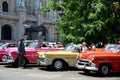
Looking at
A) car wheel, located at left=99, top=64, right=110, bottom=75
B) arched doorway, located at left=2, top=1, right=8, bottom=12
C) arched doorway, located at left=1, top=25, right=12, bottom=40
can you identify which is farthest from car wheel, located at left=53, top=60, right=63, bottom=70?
arched doorway, located at left=2, top=1, right=8, bottom=12

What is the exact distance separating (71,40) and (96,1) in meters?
3.91

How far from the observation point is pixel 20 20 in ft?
193

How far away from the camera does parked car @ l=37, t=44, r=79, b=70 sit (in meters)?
21.3

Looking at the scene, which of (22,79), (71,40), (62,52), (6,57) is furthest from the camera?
(71,40)

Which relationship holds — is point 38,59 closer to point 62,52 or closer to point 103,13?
point 62,52

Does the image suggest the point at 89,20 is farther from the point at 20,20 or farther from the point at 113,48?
the point at 20,20

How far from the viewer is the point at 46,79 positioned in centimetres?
1720

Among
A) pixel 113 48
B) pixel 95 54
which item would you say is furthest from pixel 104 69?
pixel 113 48

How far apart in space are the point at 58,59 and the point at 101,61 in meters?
3.59

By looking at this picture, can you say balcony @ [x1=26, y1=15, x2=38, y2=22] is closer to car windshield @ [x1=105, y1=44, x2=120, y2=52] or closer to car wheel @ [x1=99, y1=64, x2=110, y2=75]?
car windshield @ [x1=105, y1=44, x2=120, y2=52]

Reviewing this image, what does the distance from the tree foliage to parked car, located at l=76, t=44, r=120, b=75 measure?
6.04 metres

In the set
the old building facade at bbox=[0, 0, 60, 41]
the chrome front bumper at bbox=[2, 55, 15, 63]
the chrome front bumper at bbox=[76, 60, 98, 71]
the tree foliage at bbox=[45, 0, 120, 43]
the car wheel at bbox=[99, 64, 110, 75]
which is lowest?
the car wheel at bbox=[99, 64, 110, 75]

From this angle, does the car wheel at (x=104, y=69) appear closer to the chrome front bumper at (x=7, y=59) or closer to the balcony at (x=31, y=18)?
the chrome front bumper at (x=7, y=59)

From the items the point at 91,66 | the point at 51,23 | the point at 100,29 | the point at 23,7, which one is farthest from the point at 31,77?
the point at 51,23
